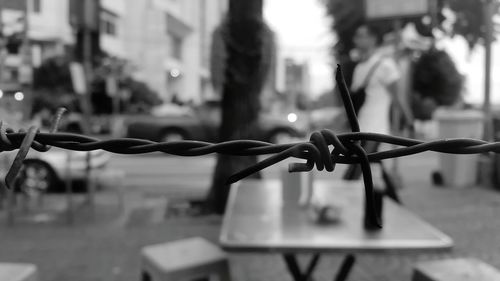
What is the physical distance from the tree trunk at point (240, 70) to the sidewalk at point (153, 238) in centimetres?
72

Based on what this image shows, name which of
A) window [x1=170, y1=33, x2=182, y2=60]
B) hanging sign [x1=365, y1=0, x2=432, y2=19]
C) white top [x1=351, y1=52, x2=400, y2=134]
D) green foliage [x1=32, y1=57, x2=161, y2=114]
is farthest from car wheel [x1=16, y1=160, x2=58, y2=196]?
window [x1=170, y1=33, x2=182, y2=60]

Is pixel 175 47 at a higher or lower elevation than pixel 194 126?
higher

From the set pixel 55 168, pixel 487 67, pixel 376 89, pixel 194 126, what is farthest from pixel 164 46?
pixel 376 89

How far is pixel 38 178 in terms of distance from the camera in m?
8.77

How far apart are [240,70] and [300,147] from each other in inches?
228

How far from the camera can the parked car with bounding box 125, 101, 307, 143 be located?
57.1 feet

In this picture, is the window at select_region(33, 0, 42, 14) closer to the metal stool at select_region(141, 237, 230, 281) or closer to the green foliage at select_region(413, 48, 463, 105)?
the green foliage at select_region(413, 48, 463, 105)

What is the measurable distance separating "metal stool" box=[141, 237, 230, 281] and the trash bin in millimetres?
6357

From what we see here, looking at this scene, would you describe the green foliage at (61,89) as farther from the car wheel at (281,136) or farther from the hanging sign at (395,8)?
the hanging sign at (395,8)

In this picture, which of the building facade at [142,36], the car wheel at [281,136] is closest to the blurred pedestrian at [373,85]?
the building facade at [142,36]

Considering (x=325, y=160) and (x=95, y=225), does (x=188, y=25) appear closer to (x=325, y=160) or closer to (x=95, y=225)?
(x=95, y=225)

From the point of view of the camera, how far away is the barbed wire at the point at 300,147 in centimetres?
70

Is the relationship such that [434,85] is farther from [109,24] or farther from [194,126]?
[109,24]

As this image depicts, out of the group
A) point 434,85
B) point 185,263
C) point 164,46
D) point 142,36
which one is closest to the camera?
point 185,263
